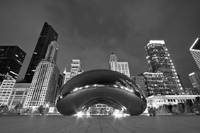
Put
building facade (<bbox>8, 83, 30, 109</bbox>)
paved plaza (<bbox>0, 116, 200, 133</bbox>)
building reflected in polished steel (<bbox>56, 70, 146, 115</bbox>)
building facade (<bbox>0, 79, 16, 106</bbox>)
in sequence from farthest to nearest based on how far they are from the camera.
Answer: building facade (<bbox>8, 83, 30, 109</bbox>) < building facade (<bbox>0, 79, 16, 106</bbox>) < building reflected in polished steel (<bbox>56, 70, 146, 115</bbox>) < paved plaza (<bbox>0, 116, 200, 133</bbox>)

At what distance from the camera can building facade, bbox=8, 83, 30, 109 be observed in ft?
350

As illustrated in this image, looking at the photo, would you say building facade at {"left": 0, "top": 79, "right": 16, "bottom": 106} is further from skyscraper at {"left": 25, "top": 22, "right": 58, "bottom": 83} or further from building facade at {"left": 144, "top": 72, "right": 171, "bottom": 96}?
building facade at {"left": 144, "top": 72, "right": 171, "bottom": 96}

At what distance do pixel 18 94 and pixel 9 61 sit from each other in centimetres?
5095

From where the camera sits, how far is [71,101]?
25.8ft

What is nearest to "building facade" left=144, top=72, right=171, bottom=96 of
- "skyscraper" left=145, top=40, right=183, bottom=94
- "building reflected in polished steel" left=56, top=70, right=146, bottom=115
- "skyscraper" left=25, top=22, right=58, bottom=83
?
"skyscraper" left=145, top=40, right=183, bottom=94

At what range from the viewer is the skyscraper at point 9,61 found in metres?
132

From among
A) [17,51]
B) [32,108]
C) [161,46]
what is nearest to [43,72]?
[32,108]

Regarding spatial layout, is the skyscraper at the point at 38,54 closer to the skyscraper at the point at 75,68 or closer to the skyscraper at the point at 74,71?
the skyscraper at the point at 74,71

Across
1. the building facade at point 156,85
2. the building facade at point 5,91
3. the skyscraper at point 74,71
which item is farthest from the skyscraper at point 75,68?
the building facade at point 156,85

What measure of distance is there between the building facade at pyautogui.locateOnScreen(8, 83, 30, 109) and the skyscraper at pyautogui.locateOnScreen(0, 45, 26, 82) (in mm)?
26330

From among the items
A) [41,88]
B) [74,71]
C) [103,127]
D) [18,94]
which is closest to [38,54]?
[74,71]

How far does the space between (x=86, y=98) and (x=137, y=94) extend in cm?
351

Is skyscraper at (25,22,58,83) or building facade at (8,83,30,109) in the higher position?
skyscraper at (25,22,58,83)

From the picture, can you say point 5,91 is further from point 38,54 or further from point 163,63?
point 163,63
